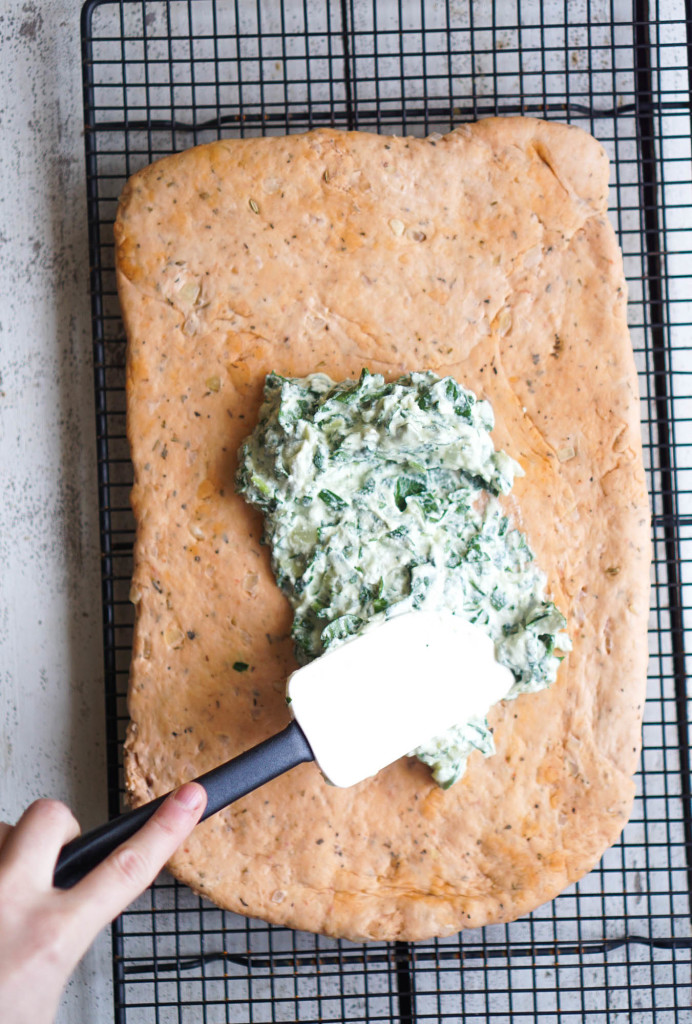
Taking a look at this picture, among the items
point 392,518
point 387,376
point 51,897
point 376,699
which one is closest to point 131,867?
point 51,897

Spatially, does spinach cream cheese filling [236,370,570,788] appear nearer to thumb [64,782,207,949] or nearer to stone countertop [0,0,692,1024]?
thumb [64,782,207,949]

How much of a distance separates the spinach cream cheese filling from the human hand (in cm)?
52

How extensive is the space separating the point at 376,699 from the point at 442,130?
1382 millimetres

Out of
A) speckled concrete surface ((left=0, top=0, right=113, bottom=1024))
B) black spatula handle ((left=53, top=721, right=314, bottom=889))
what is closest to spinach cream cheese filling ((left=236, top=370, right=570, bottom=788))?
black spatula handle ((left=53, top=721, right=314, bottom=889))

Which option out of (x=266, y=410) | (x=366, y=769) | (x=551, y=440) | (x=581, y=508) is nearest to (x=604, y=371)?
(x=551, y=440)

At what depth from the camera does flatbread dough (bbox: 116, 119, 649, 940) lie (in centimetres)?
177

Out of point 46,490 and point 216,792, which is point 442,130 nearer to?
point 46,490

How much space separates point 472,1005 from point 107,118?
2.40 m

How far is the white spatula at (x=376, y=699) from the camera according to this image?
153 cm

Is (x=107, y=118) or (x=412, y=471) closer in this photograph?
(x=412, y=471)

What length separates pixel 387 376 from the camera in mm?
1797

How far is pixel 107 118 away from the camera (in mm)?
2070

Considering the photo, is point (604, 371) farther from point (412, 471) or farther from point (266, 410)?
point (266, 410)

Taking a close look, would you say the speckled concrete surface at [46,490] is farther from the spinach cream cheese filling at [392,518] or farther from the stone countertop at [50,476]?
the spinach cream cheese filling at [392,518]
